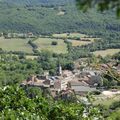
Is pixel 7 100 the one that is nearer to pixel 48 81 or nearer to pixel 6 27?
pixel 48 81

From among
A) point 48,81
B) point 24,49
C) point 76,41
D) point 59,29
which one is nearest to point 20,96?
point 48,81

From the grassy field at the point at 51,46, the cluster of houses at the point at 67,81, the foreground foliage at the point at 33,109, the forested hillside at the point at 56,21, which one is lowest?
the forested hillside at the point at 56,21

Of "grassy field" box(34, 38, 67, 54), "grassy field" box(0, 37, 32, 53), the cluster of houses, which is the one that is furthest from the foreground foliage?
"grassy field" box(34, 38, 67, 54)

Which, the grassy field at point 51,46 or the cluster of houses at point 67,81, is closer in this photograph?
the cluster of houses at point 67,81

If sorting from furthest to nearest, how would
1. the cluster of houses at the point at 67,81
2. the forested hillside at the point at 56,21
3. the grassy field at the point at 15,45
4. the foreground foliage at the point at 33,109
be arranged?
the forested hillside at the point at 56,21 < the grassy field at the point at 15,45 < the cluster of houses at the point at 67,81 < the foreground foliage at the point at 33,109

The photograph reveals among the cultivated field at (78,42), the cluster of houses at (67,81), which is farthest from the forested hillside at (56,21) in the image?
the cluster of houses at (67,81)

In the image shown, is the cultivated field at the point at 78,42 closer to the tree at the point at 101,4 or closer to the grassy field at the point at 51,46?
the grassy field at the point at 51,46
